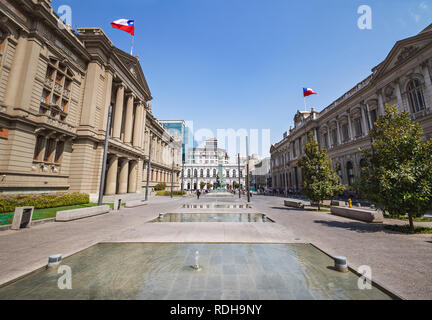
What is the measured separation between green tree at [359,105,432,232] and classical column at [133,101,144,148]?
3399 centimetres

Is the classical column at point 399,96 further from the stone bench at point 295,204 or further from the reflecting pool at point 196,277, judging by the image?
the reflecting pool at point 196,277

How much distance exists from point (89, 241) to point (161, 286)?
5.23 metres

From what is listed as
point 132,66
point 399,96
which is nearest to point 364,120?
point 399,96

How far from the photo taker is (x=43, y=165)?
61.1 feet

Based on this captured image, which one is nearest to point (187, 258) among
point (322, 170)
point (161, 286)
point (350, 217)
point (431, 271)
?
point (161, 286)

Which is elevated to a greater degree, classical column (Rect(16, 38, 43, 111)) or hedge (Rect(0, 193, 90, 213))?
classical column (Rect(16, 38, 43, 111))

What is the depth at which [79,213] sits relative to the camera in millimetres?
12680

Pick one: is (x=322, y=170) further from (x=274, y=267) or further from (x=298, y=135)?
(x=298, y=135)

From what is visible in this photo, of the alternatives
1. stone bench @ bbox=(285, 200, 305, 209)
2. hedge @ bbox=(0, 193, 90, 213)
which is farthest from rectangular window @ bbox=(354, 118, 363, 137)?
hedge @ bbox=(0, 193, 90, 213)

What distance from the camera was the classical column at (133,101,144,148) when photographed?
1368 inches

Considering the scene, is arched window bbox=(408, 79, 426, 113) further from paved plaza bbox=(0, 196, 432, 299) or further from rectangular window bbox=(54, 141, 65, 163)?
rectangular window bbox=(54, 141, 65, 163)

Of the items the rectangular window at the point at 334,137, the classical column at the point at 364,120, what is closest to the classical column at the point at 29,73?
the classical column at the point at 364,120

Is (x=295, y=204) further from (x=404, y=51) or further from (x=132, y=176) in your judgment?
(x=132, y=176)

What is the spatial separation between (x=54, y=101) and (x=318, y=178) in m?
29.7
